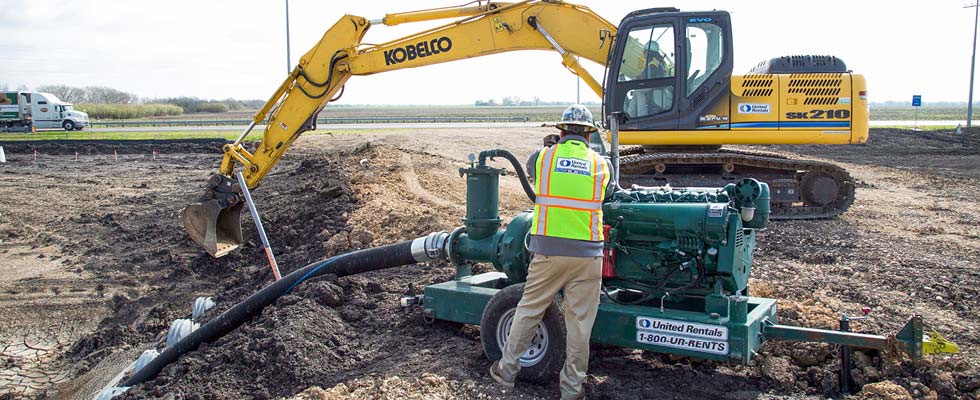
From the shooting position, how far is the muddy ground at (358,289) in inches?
232

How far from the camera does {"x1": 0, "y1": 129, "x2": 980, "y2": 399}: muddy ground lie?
5891 millimetres

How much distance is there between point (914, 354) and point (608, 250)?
2162 millimetres

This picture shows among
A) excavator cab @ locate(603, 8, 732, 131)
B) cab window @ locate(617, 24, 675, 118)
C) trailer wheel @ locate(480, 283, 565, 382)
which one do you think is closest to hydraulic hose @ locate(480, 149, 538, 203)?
trailer wheel @ locate(480, 283, 565, 382)

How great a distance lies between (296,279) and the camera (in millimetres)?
7781

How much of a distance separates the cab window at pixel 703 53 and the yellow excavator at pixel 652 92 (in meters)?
0.01

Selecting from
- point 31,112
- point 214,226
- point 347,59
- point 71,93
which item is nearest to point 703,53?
point 347,59

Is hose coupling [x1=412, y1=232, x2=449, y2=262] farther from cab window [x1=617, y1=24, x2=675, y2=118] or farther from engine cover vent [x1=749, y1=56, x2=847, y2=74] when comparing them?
engine cover vent [x1=749, y1=56, x2=847, y2=74]

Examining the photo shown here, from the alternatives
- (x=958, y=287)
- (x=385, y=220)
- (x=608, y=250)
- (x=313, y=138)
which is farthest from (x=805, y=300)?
(x=313, y=138)

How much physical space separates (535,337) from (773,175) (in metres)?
7.97

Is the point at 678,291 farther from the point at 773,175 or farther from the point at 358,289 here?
the point at 773,175

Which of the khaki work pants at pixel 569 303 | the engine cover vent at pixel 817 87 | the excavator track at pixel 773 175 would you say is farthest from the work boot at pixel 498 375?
the engine cover vent at pixel 817 87

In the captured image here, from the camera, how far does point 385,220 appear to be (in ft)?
36.8

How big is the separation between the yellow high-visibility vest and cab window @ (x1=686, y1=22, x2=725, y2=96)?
6709 mm

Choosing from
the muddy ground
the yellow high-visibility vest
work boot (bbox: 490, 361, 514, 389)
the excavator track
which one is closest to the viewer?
the yellow high-visibility vest
